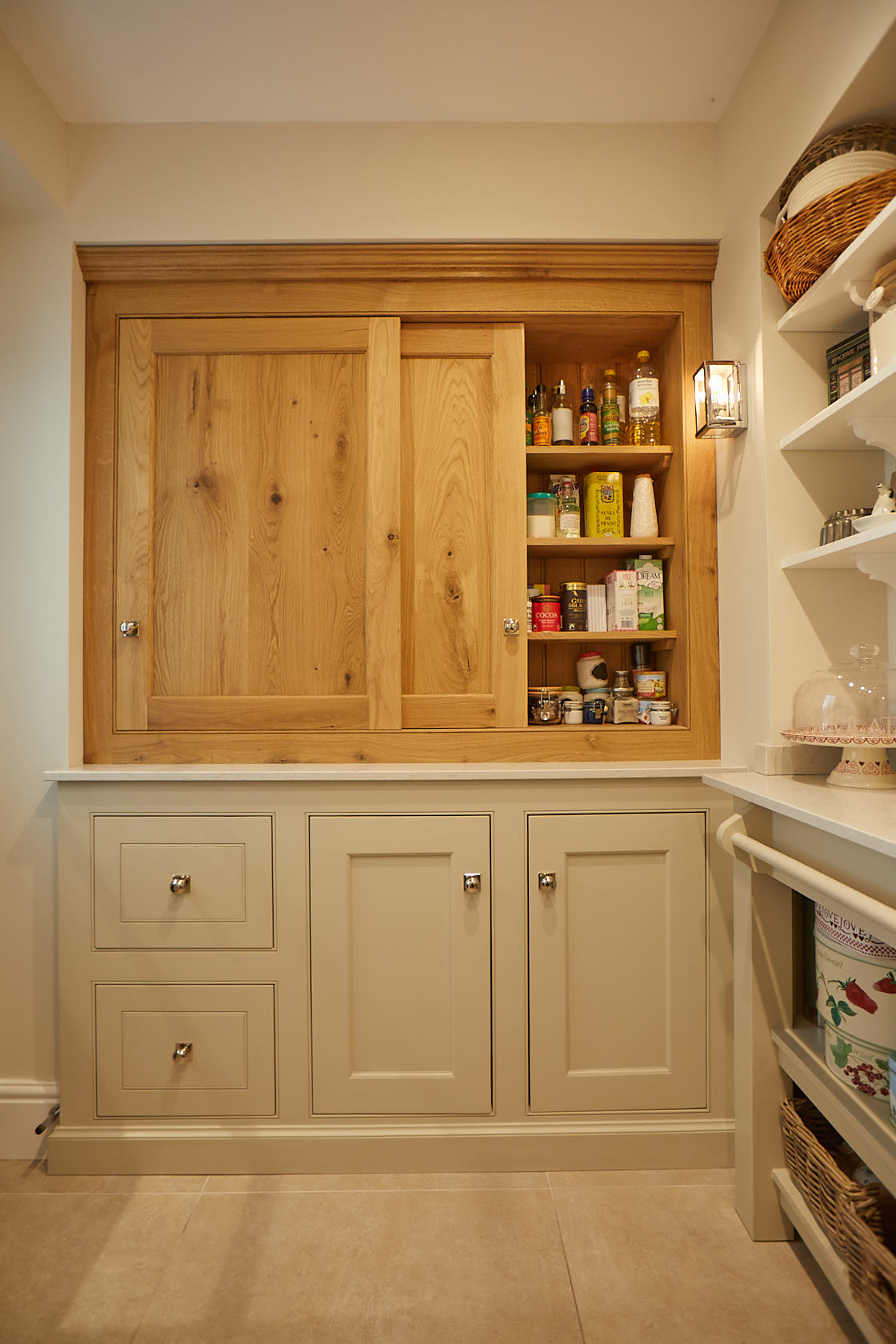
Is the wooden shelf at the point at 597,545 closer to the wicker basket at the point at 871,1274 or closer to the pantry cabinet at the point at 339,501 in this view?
the pantry cabinet at the point at 339,501

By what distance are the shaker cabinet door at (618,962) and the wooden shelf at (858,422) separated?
2.96 ft

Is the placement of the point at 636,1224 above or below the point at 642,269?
below

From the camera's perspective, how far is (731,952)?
189 cm

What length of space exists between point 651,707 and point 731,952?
25.5 inches

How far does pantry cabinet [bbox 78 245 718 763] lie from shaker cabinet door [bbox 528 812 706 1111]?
277 mm

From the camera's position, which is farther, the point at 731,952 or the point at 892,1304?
the point at 731,952

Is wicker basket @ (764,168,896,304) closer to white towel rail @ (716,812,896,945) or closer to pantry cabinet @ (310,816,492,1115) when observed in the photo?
white towel rail @ (716,812,896,945)

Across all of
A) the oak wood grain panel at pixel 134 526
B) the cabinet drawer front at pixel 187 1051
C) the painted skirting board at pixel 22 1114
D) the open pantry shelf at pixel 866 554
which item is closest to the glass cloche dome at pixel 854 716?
the open pantry shelf at pixel 866 554

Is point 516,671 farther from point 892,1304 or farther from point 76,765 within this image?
point 892,1304

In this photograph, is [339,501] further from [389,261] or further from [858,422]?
[858,422]

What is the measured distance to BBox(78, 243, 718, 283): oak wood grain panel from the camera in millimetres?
2049

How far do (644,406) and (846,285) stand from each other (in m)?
0.69

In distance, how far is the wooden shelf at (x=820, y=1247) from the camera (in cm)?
125

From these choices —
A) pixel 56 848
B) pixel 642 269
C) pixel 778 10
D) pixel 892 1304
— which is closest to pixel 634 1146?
pixel 892 1304
